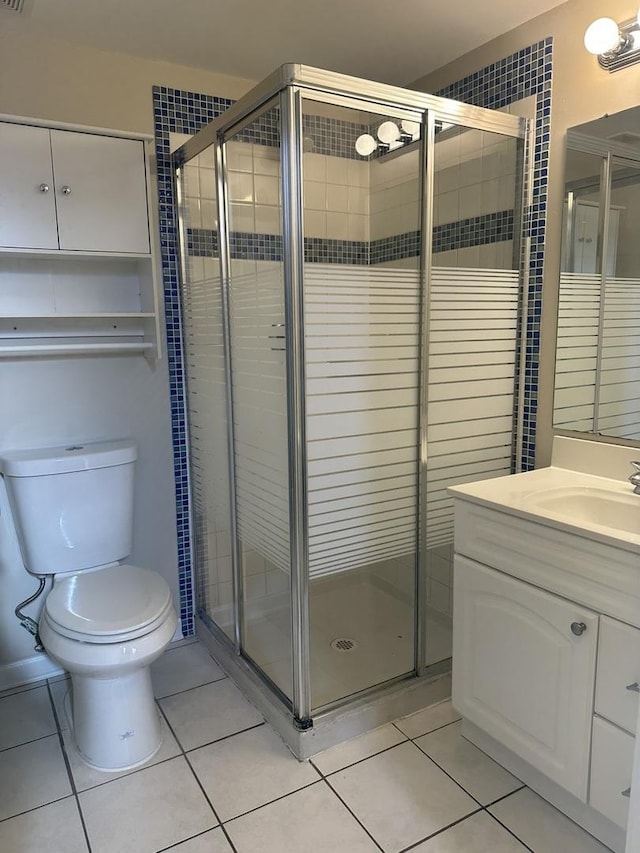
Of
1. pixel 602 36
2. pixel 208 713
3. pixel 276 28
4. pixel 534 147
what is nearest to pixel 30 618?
pixel 208 713

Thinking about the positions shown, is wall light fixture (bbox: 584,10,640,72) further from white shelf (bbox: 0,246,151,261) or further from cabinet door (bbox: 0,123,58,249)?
cabinet door (bbox: 0,123,58,249)

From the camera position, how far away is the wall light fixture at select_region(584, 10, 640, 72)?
1.64m

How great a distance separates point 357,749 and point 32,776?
3.28 ft

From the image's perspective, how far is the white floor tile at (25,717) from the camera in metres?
1.99

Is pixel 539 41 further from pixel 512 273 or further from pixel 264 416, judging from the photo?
pixel 264 416

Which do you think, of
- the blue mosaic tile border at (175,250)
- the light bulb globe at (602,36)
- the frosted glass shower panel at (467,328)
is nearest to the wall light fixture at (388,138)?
the frosted glass shower panel at (467,328)

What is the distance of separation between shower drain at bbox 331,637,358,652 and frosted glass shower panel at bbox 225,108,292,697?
0.31 m

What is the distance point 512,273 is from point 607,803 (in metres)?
1.59

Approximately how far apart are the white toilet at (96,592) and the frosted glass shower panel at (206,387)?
30 centimetres

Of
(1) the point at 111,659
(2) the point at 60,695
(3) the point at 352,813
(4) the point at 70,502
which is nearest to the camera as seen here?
(3) the point at 352,813

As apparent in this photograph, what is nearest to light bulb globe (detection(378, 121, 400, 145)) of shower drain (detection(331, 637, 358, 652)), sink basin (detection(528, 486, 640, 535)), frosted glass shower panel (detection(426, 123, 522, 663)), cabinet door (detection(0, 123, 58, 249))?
frosted glass shower panel (detection(426, 123, 522, 663))

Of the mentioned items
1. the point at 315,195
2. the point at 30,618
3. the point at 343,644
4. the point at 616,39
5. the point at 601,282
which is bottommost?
the point at 343,644

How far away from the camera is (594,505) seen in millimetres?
1778

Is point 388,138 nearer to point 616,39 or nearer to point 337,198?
point 337,198
